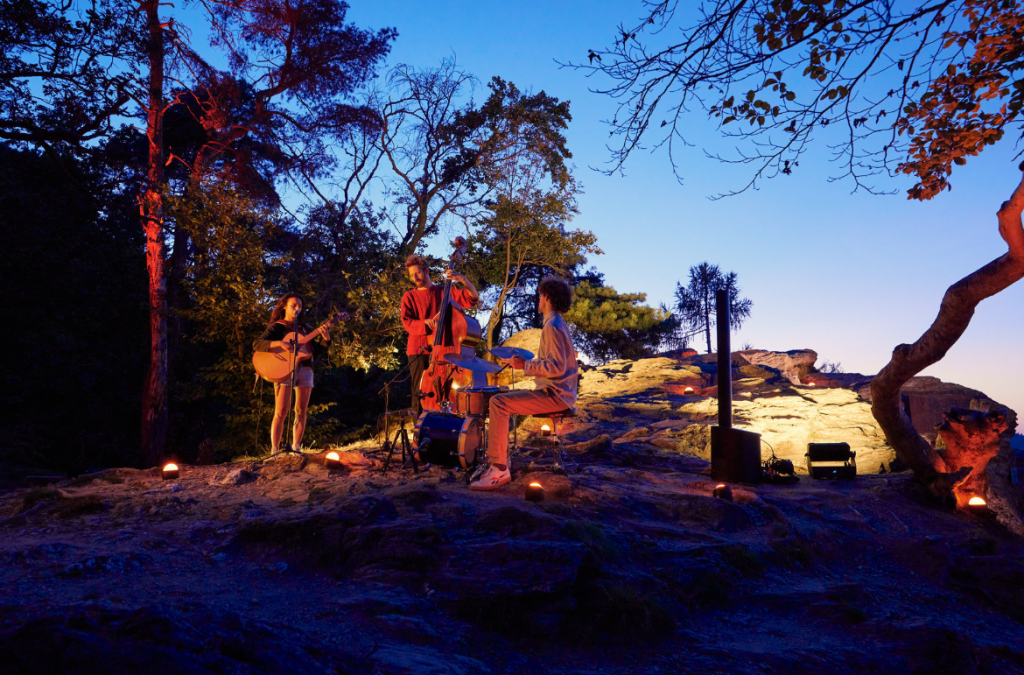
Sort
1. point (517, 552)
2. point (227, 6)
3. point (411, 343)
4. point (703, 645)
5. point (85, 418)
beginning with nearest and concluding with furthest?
point (703, 645)
point (517, 552)
point (411, 343)
point (227, 6)
point (85, 418)

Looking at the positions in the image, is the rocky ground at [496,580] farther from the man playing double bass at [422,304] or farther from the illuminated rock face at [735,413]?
the illuminated rock face at [735,413]

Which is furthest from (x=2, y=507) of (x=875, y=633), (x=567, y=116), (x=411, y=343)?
(x=567, y=116)

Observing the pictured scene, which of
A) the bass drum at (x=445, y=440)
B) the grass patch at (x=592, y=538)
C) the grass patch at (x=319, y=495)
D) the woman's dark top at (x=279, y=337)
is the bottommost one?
the grass patch at (x=592, y=538)

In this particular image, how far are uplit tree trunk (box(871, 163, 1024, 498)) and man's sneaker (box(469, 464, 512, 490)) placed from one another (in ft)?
12.9

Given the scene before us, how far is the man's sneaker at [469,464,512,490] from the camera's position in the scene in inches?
207

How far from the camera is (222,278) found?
934cm

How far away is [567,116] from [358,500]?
→ 13.2m

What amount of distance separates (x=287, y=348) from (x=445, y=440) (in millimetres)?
2669

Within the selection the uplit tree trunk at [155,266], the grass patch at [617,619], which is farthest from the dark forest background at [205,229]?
the grass patch at [617,619]

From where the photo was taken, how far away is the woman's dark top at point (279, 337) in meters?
6.78

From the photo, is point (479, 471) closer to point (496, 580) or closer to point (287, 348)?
point (496, 580)

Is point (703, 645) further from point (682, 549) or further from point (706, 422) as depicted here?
point (706, 422)

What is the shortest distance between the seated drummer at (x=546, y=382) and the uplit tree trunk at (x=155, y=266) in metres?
6.95

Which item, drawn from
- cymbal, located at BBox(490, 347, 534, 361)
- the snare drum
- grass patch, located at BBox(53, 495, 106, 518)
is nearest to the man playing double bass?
the snare drum
